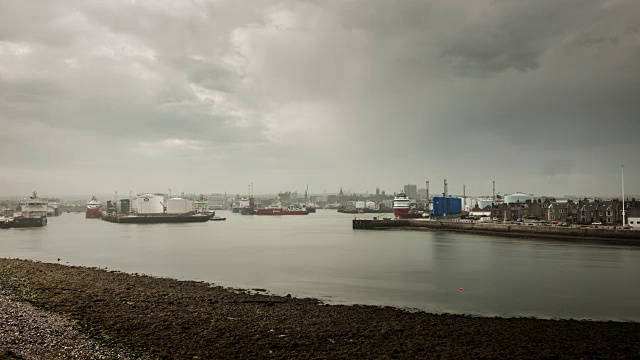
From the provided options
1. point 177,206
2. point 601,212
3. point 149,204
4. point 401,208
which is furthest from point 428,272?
point 177,206

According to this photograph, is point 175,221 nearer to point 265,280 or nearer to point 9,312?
point 265,280

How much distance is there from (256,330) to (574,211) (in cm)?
6052

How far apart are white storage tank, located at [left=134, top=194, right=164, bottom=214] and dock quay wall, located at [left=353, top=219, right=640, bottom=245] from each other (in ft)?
176

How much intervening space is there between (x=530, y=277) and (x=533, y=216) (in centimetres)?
4905

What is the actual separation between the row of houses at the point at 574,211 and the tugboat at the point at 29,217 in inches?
3115

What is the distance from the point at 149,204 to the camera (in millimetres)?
100062

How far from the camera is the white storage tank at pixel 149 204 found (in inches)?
3903

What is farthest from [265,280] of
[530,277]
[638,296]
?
[638,296]

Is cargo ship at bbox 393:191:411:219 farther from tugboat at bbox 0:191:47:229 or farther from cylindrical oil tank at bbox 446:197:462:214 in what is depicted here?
tugboat at bbox 0:191:47:229

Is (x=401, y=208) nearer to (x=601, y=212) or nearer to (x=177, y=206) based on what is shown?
(x=601, y=212)

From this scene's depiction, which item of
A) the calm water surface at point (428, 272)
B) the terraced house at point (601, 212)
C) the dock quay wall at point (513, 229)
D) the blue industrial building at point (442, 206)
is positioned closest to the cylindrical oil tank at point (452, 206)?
the blue industrial building at point (442, 206)

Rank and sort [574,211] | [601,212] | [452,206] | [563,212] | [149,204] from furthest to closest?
[149,204] < [452,206] < [563,212] < [574,211] < [601,212]

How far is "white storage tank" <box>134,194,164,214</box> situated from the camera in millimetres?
99125

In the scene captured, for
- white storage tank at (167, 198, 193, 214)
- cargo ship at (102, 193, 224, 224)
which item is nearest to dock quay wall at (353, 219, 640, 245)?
cargo ship at (102, 193, 224, 224)
